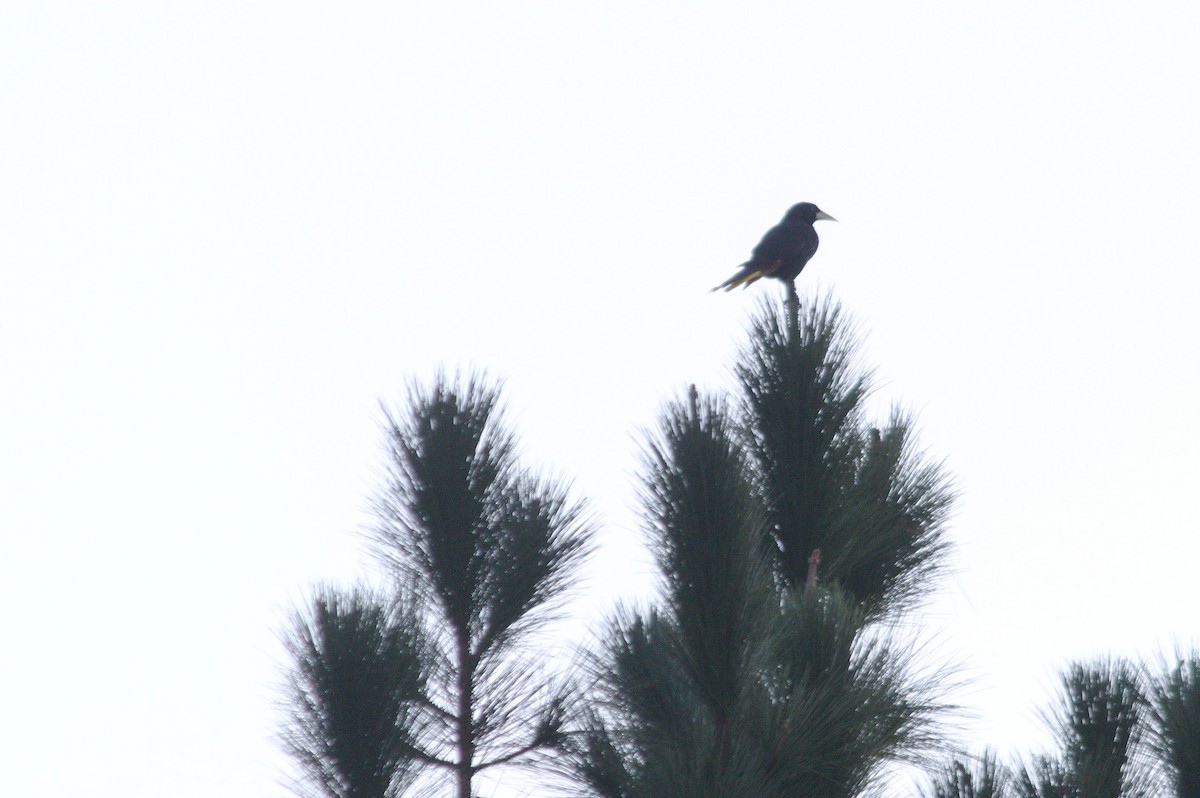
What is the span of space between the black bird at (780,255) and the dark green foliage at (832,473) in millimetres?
3552

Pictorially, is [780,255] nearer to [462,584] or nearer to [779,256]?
[779,256]

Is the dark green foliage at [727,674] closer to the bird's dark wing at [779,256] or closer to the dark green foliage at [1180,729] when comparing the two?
the dark green foliage at [1180,729]

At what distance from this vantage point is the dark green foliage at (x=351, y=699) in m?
3.14

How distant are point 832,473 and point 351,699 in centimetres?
161

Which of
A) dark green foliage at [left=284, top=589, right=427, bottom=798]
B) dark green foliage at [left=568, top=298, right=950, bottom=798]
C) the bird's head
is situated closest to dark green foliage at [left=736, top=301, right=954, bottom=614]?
dark green foliage at [left=568, top=298, right=950, bottom=798]

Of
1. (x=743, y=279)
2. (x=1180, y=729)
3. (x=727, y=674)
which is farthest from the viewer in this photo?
(x=743, y=279)

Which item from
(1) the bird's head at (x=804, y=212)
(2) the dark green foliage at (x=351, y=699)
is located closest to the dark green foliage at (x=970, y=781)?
(2) the dark green foliage at (x=351, y=699)

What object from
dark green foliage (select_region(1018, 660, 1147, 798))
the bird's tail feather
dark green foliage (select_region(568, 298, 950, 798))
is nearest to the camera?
dark green foliage (select_region(568, 298, 950, 798))

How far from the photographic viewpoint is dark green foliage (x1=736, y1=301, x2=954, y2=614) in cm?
397

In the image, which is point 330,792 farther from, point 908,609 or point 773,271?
point 773,271

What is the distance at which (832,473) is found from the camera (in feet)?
13.2

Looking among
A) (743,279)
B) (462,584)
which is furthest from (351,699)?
(743,279)

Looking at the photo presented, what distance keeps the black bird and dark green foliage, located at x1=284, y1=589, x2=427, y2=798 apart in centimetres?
498

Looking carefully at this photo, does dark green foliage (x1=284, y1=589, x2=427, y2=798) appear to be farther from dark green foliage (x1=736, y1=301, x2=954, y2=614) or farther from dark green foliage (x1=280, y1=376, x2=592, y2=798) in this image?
dark green foliage (x1=736, y1=301, x2=954, y2=614)
